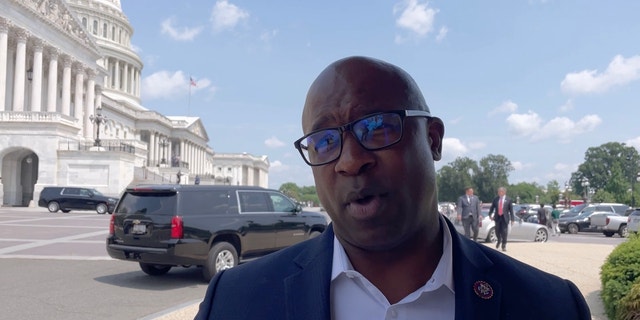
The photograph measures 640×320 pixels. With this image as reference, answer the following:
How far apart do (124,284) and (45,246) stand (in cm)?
685

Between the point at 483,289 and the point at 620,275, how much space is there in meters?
6.19

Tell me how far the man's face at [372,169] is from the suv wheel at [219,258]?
954cm

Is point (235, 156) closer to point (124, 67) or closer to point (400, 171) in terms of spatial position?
point (124, 67)

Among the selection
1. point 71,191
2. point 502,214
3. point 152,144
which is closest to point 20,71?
point 71,191

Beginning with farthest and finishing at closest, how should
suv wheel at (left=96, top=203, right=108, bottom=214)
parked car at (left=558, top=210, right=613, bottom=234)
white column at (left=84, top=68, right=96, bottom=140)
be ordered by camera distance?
white column at (left=84, top=68, right=96, bottom=140) → suv wheel at (left=96, top=203, right=108, bottom=214) → parked car at (left=558, top=210, right=613, bottom=234)

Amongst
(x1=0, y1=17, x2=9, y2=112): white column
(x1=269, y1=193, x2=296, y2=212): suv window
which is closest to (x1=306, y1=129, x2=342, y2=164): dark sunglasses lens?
(x1=269, y1=193, x2=296, y2=212): suv window

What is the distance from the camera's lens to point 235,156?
14100 cm

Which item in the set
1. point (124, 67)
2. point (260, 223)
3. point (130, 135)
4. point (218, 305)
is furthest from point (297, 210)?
point (124, 67)

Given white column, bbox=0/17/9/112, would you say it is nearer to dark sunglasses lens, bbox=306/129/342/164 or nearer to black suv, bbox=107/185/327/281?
black suv, bbox=107/185/327/281

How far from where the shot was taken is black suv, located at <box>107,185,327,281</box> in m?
10.6

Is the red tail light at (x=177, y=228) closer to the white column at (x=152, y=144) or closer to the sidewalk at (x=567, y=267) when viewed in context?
the sidewalk at (x=567, y=267)

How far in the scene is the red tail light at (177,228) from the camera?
1056 cm

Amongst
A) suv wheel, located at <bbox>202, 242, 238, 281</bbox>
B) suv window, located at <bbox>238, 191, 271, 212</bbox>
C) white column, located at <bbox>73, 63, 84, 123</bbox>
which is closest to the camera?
suv wheel, located at <bbox>202, 242, 238, 281</bbox>

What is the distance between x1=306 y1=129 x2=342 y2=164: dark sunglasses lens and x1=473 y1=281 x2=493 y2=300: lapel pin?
0.50m
